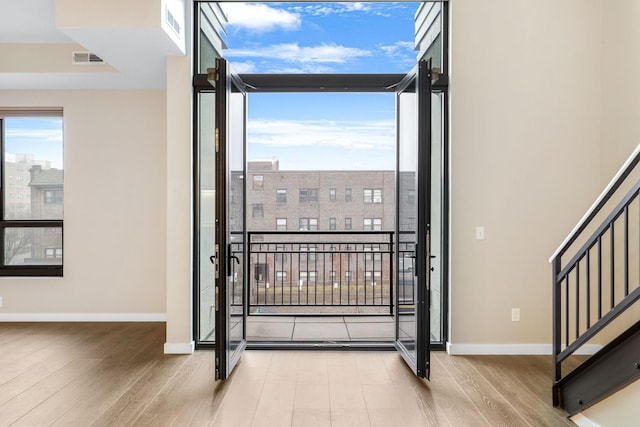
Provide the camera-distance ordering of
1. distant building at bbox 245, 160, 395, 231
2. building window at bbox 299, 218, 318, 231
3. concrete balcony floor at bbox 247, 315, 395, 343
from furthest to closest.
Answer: distant building at bbox 245, 160, 395, 231, building window at bbox 299, 218, 318, 231, concrete balcony floor at bbox 247, 315, 395, 343

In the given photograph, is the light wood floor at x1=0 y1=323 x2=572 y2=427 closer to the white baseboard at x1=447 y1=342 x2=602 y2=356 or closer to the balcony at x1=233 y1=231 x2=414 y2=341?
the white baseboard at x1=447 y1=342 x2=602 y2=356

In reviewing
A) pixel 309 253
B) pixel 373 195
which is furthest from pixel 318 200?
pixel 309 253

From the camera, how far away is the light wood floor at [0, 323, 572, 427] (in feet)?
9.55

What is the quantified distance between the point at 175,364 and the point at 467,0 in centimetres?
400

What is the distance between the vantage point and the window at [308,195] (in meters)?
6.89

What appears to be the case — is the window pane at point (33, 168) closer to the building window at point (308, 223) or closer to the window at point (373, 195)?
the building window at point (308, 223)

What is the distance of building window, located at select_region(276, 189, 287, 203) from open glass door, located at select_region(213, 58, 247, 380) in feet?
8.03

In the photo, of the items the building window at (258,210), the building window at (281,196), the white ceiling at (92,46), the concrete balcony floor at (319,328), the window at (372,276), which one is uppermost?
the white ceiling at (92,46)

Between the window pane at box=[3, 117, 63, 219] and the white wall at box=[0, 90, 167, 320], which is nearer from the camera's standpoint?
the white wall at box=[0, 90, 167, 320]

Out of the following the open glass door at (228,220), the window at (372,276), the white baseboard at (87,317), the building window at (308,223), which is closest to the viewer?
the open glass door at (228,220)

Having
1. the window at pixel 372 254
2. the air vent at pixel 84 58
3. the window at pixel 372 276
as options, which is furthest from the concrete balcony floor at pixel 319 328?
the air vent at pixel 84 58

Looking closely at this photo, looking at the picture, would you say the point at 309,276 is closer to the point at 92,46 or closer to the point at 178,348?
the point at 178,348

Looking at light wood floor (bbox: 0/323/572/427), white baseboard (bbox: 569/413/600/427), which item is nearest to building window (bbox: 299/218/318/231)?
→ light wood floor (bbox: 0/323/572/427)

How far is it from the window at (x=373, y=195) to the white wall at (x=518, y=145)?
2696 millimetres
